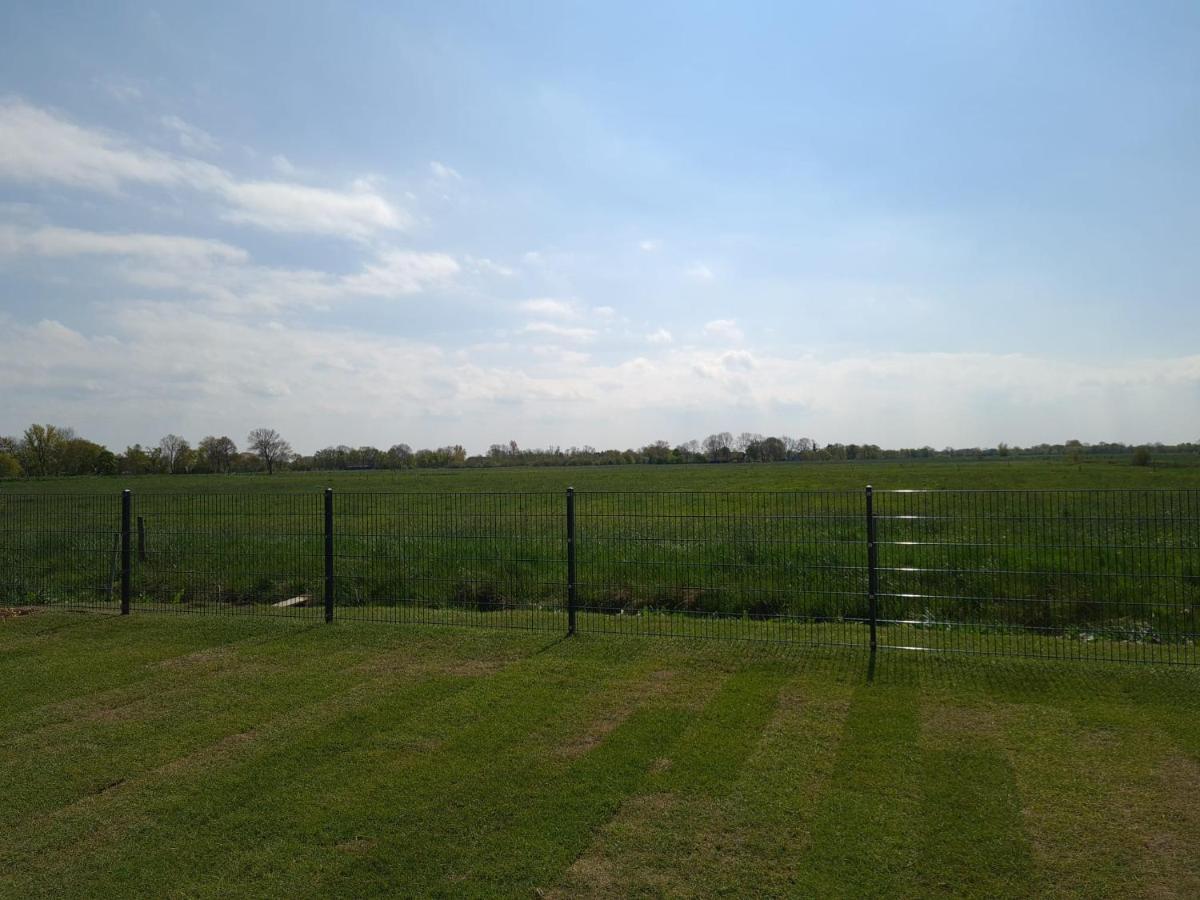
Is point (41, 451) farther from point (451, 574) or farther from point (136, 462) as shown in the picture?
point (451, 574)

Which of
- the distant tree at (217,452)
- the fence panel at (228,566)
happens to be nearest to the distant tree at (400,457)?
the distant tree at (217,452)

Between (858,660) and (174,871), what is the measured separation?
5473mm

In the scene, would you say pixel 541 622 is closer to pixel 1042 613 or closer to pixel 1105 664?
pixel 1105 664

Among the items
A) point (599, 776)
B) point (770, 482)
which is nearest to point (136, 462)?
point (770, 482)

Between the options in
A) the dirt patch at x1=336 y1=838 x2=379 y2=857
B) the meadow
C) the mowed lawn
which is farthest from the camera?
the meadow

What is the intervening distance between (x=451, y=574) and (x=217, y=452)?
11212 centimetres

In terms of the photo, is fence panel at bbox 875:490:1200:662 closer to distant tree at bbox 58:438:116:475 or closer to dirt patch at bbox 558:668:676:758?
dirt patch at bbox 558:668:676:758

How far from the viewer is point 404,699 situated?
6.11 metres

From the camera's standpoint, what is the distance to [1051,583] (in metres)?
9.00

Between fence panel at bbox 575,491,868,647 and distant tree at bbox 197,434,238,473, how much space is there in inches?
4308

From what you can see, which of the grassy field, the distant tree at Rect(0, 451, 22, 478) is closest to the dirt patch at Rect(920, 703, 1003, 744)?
the grassy field

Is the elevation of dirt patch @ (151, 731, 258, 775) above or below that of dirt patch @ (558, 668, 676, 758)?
below

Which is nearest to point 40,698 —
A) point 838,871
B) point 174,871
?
point 174,871

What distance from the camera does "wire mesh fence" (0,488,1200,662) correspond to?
24.2 ft
